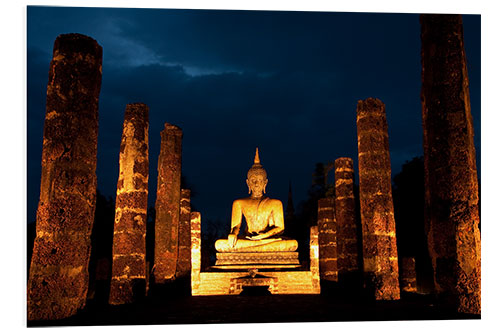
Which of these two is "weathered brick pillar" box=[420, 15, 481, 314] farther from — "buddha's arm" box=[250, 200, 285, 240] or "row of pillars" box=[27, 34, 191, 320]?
"buddha's arm" box=[250, 200, 285, 240]

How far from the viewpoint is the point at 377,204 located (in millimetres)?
10672

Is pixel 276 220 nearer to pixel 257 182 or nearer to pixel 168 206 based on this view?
pixel 257 182

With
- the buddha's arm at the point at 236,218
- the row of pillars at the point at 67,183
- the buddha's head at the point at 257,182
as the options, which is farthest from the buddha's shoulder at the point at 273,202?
the row of pillars at the point at 67,183

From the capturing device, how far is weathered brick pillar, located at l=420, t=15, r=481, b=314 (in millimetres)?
6730

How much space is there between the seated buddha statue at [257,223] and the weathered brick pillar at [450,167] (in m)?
6.12

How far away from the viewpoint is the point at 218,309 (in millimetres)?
8461

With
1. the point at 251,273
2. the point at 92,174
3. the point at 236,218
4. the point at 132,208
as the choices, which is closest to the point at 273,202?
the point at 236,218

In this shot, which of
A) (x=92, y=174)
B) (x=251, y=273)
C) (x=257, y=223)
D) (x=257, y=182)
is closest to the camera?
(x=92, y=174)

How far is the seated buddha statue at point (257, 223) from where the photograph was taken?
42.3ft

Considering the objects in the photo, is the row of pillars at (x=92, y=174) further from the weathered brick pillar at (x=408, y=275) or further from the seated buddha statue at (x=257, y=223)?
the weathered brick pillar at (x=408, y=275)

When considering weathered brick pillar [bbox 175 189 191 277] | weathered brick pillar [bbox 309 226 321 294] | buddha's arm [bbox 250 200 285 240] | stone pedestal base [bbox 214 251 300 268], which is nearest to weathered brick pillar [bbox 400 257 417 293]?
weathered brick pillar [bbox 309 226 321 294]

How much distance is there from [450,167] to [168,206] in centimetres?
840

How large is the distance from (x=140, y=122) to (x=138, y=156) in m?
0.72
